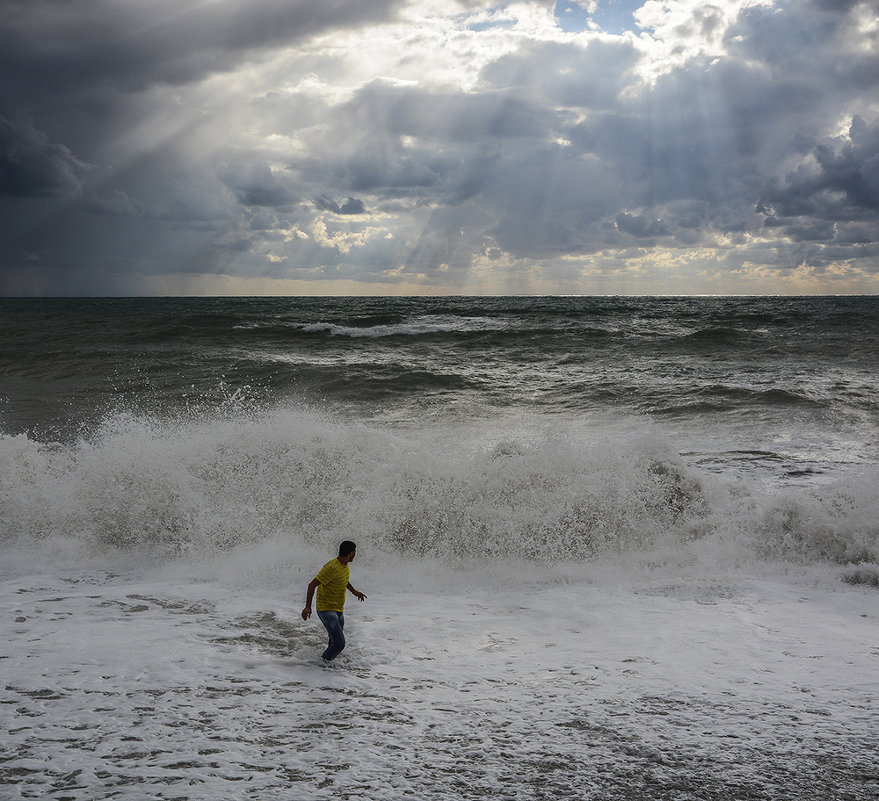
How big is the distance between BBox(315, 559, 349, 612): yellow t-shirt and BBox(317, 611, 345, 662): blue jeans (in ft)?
0.15

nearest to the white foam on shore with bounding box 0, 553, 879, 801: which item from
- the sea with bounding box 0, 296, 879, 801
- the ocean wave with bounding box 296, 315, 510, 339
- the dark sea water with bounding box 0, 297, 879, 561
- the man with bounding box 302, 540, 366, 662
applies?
the sea with bounding box 0, 296, 879, 801

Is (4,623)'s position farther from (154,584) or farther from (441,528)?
(441,528)

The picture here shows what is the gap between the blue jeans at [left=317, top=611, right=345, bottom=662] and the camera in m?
4.73

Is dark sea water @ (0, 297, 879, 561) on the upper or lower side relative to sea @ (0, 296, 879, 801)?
upper

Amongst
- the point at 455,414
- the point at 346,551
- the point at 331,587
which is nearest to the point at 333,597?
the point at 331,587

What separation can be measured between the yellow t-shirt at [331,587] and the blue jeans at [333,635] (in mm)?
45

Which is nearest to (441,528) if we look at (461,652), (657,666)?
(461,652)

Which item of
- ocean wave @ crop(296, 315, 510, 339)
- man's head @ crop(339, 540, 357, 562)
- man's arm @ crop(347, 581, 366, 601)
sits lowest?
man's arm @ crop(347, 581, 366, 601)

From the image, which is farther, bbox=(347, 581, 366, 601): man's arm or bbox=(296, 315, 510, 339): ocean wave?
bbox=(296, 315, 510, 339): ocean wave

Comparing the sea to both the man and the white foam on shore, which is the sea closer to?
the white foam on shore

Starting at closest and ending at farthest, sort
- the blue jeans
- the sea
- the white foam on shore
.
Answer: the white foam on shore < the sea < the blue jeans

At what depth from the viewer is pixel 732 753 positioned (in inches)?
142

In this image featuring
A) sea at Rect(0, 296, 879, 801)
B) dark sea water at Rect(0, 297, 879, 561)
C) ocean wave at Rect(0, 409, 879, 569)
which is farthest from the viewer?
dark sea water at Rect(0, 297, 879, 561)

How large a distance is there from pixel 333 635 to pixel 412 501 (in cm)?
366
